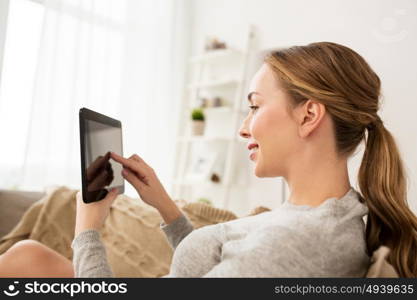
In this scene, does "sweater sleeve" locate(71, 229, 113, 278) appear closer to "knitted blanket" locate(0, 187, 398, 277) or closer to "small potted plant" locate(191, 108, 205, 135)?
"knitted blanket" locate(0, 187, 398, 277)

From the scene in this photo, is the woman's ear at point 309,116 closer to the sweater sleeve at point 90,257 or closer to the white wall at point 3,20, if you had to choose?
the sweater sleeve at point 90,257

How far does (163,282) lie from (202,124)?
246 cm

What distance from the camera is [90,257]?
82 cm

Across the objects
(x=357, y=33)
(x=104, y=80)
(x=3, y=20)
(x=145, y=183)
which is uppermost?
(x=357, y=33)

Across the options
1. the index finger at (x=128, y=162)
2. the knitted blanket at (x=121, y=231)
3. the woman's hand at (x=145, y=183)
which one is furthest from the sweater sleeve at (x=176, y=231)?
the knitted blanket at (x=121, y=231)

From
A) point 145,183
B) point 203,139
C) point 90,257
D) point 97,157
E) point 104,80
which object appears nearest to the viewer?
point 90,257

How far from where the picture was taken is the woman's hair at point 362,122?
82 centimetres

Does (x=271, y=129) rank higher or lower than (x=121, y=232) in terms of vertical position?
higher

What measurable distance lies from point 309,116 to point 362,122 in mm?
117

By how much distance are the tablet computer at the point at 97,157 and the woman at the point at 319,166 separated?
6 cm

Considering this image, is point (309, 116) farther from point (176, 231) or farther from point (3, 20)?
point (3, 20)

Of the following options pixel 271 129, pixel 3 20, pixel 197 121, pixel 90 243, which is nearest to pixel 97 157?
pixel 90 243

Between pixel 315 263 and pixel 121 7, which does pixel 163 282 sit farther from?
pixel 121 7

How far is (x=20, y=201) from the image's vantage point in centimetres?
190
